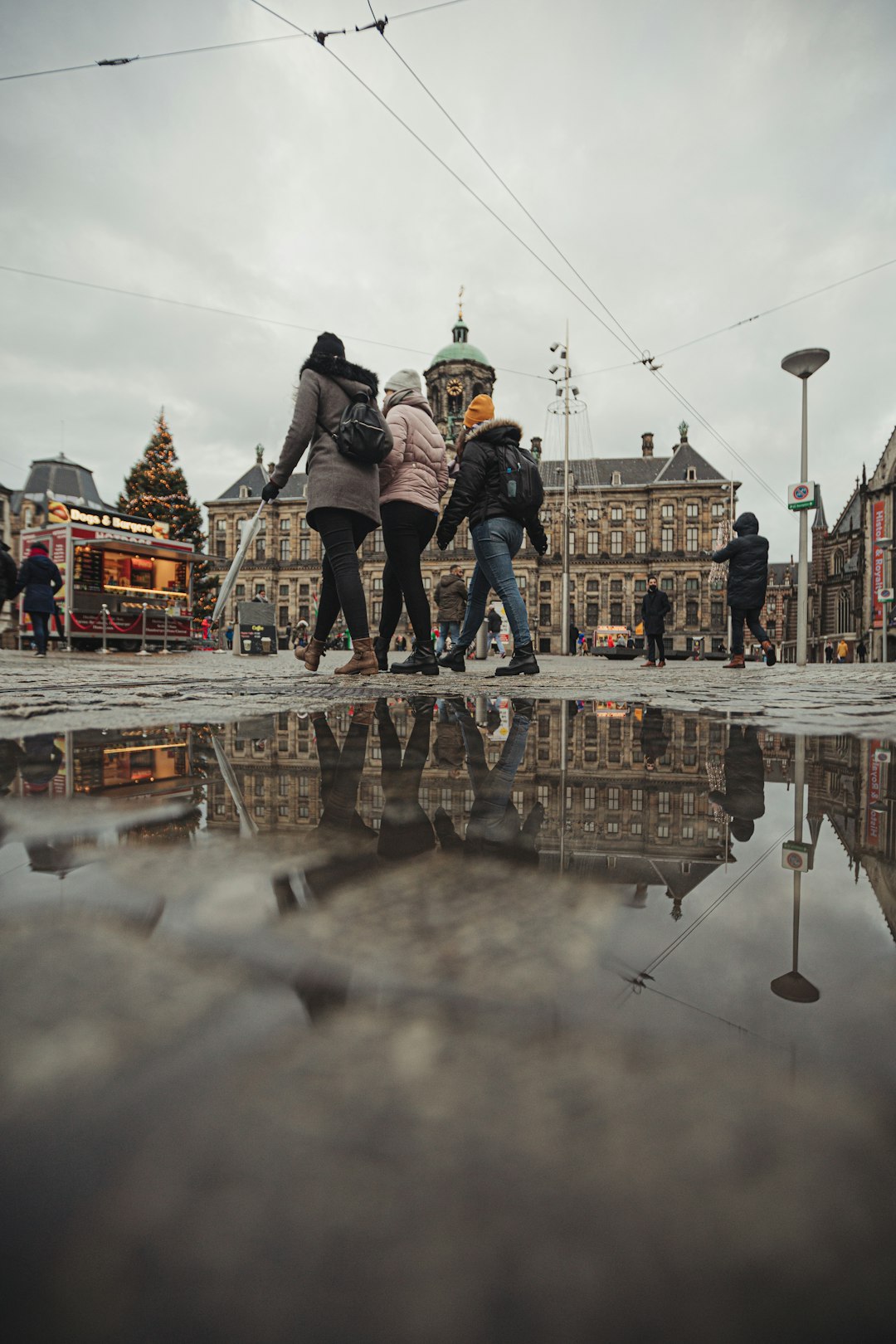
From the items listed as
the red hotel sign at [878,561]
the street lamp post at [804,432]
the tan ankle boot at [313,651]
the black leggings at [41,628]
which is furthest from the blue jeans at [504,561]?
the red hotel sign at [878,561]

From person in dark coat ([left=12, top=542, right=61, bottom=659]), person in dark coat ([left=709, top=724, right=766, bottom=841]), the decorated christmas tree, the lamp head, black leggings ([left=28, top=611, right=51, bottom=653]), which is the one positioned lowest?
person in dark coat ([left=709, top=724, right=766, bottom=841])

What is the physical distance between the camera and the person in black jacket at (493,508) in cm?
482

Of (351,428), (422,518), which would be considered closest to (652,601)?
(422,518)

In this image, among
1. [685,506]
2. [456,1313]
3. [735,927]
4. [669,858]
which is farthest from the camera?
[685,506]

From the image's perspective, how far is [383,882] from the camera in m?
0.70

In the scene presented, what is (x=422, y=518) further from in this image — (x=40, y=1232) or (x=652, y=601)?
(x=652, y=601)

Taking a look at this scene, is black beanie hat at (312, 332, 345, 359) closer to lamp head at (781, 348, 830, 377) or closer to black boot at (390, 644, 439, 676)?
black boot at (390, 644, 439, 676)

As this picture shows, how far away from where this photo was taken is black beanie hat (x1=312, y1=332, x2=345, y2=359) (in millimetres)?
4270

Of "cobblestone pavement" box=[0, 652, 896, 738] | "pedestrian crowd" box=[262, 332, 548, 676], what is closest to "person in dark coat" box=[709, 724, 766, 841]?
"cobblestone pavement" box=[0, 652, 896, 738]

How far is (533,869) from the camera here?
29.9 inches

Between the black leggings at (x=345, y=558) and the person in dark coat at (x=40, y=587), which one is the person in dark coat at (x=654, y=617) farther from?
the black leggings at (x=345, y=558)

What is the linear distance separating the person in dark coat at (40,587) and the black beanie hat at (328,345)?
7.42 m

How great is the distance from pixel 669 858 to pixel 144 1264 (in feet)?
2.11

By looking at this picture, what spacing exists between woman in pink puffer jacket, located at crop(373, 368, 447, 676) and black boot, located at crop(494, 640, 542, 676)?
1.50ft
